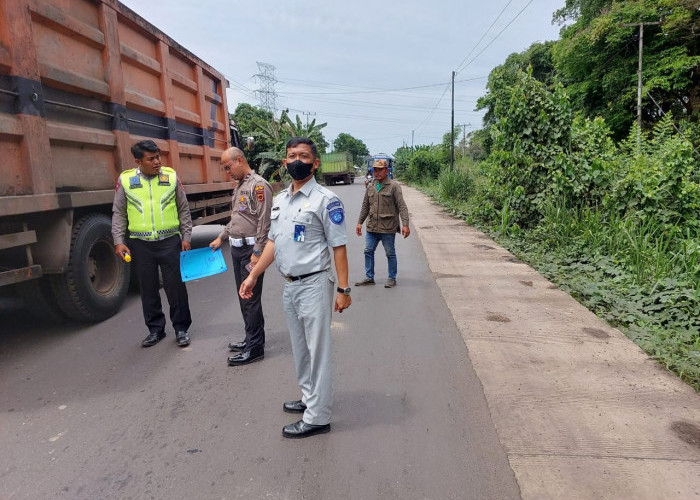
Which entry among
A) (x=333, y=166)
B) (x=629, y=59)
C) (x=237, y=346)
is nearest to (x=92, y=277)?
(x=237, y=346)

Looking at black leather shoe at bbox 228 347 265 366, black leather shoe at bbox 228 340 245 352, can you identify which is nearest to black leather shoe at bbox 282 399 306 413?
black leather shoe at bbox 228 347 265 366

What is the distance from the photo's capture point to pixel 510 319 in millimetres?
4492

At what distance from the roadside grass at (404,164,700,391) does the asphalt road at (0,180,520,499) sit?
5.59 feet

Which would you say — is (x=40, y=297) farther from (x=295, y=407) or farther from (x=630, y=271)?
(x=630, y=271)

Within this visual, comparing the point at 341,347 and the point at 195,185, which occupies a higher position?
the point at 195,185

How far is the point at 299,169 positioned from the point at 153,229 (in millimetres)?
1971

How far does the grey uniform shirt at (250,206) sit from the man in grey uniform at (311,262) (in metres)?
0.93

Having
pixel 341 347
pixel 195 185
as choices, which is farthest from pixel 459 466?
pixel 195 185

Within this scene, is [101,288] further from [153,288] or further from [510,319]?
[510,319]

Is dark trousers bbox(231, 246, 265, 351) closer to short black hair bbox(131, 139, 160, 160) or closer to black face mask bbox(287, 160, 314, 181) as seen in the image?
short black hair bbox(131, 139, 160, 160)

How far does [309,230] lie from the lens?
8.11 ft

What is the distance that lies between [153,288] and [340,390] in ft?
6.59

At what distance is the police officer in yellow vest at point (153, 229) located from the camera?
12.3ft

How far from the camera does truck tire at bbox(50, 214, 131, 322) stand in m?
4.00
